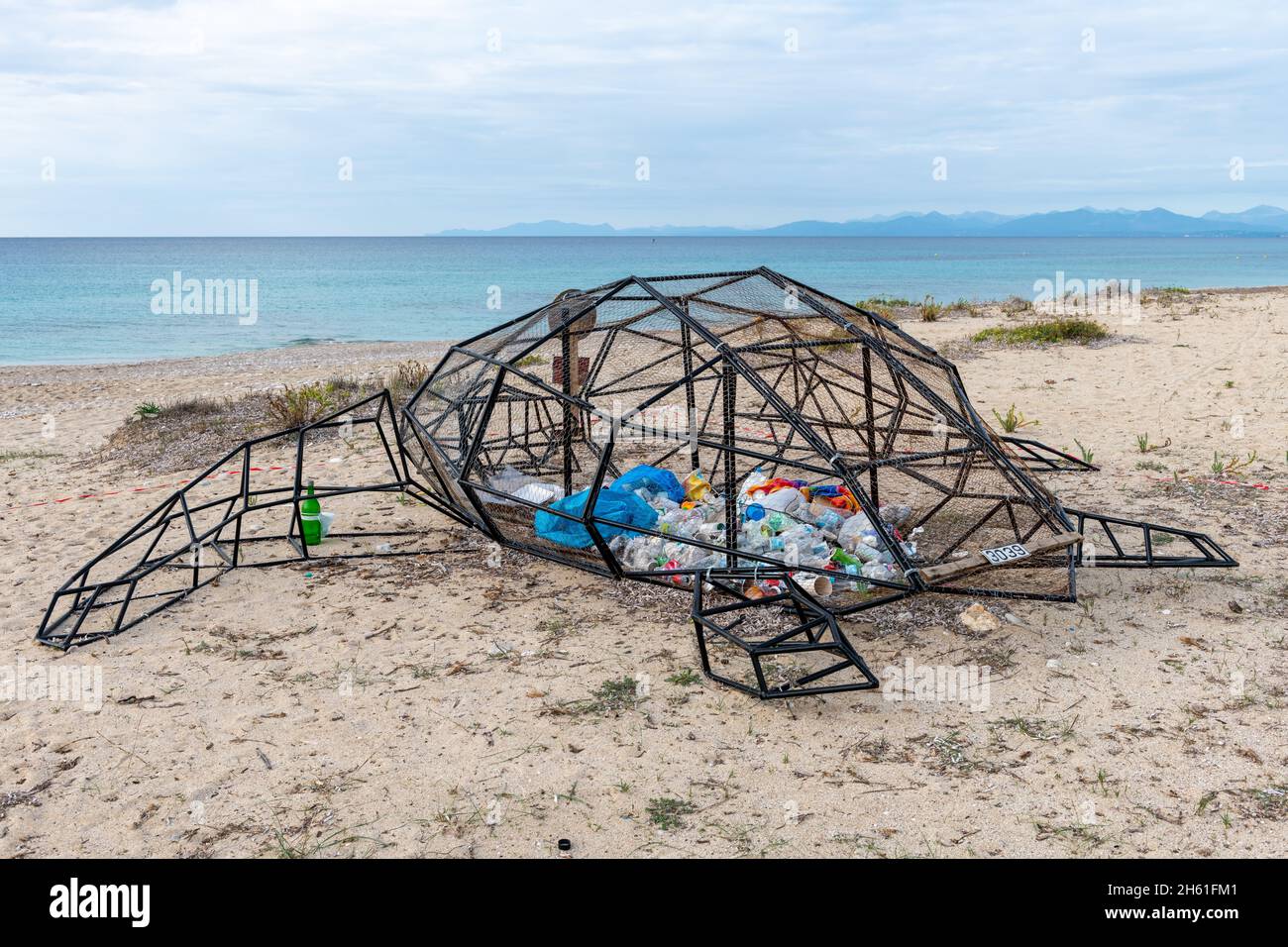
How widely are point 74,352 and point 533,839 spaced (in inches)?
1063

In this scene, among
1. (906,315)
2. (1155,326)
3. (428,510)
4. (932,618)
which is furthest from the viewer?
(906,315)

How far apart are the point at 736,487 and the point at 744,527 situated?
699 mm

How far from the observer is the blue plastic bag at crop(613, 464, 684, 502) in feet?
21.2

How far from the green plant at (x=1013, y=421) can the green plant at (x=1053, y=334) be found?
494 cm

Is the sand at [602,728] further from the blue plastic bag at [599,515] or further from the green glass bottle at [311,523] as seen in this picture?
the green glass bottle at [311,523]

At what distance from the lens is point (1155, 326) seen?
15.8 metres

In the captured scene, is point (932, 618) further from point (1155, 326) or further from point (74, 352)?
point (74, 352)

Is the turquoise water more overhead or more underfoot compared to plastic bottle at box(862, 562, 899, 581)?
more overhead

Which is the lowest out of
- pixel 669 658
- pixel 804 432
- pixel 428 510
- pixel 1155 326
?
pixel 669 658

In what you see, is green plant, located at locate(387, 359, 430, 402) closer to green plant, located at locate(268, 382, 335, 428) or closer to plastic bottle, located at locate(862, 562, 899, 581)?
green plant, located at locate(268, 382, 335, 428)

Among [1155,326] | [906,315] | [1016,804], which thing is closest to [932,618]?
[1016,804]

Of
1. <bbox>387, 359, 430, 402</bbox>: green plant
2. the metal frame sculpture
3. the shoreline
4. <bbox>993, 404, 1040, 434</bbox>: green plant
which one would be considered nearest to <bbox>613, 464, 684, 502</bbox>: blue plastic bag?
the metal frame sculpture

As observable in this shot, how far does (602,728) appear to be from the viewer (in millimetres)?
3977

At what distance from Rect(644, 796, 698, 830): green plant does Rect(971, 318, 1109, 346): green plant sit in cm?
1265
